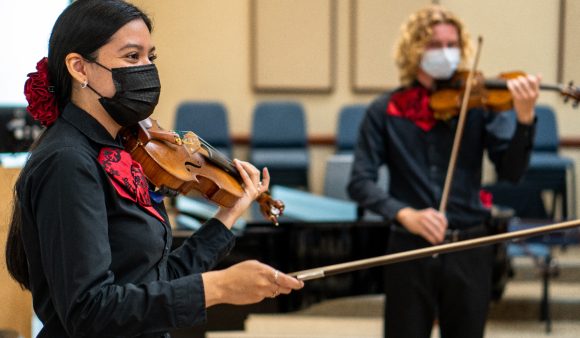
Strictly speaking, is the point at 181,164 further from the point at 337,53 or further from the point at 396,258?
the point at 337,53

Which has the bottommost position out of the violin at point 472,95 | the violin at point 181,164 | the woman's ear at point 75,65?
the violin at point 181,164

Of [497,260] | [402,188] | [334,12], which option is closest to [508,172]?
[402,188]

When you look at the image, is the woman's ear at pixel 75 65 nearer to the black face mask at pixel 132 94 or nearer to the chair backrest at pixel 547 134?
the black face mask at pixel 132 94

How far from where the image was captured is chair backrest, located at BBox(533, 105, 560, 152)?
238 inches

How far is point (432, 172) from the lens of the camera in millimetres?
2566

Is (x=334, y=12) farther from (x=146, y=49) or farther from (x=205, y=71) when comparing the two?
(x=146, y=49)

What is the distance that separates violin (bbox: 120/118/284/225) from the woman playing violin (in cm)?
7

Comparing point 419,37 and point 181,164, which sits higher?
point 419,37

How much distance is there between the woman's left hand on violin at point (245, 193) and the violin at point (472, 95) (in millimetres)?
886

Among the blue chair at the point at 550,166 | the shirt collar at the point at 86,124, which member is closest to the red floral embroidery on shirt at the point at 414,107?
the shirt collar at the point at 86,124

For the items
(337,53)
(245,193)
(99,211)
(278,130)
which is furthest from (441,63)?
(337,53)

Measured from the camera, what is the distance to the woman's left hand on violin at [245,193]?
178cm

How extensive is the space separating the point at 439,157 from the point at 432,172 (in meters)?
0.05

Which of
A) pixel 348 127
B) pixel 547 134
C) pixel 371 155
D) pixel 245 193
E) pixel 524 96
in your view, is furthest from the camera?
pixel 348 127
